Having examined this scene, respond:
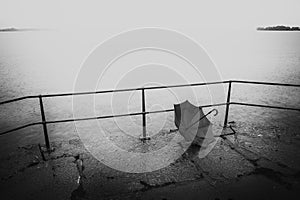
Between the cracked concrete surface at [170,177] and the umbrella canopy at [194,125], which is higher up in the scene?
the umbrella canopy at [194,125]

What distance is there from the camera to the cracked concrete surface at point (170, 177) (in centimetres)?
298

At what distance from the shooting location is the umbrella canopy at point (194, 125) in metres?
3.91

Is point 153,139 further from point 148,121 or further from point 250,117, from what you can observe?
point 250,117

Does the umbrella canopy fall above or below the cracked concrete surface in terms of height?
above

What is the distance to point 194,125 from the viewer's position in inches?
156

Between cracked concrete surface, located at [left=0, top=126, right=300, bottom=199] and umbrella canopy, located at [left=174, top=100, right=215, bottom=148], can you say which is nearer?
cracked concrete surface, located at [left=0, top=126, right=300, bottom=199]

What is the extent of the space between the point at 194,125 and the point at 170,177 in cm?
109

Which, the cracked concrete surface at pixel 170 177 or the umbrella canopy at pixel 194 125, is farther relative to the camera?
the umbrella canopy at pixel 194 125

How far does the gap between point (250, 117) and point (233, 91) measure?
4569mm

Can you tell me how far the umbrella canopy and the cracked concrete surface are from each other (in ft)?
1.02

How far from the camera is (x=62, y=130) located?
5707mm

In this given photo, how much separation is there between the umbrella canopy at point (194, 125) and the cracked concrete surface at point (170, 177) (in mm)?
311

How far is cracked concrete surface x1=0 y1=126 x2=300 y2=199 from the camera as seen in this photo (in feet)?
9.77

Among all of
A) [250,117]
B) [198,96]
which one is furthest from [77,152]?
[198,96]
